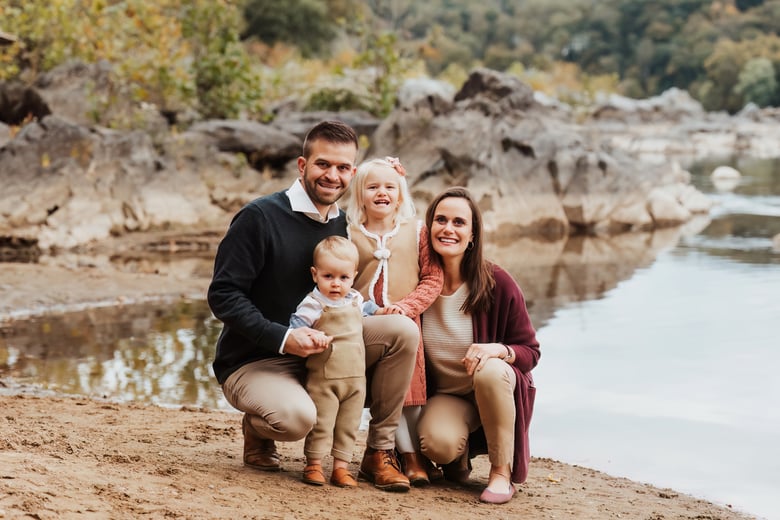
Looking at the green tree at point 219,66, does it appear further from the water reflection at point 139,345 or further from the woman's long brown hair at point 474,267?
the woman's long brown hair at point 474,267

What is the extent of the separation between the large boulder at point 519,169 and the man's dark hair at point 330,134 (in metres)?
12.8

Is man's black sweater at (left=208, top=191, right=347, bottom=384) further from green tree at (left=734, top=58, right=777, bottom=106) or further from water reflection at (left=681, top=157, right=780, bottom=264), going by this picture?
green tree at (left=734, top=58, right=777, bottom=106)

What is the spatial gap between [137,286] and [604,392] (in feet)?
18.2

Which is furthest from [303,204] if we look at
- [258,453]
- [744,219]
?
[744,219]

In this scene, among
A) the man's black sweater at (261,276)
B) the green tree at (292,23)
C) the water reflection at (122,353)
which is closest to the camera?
the man's black sweater at (261,276)

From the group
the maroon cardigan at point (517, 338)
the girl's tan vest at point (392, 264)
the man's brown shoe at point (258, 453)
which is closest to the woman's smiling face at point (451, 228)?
the girl's tan vest at point (392, 264)

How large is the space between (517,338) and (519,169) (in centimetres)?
1364

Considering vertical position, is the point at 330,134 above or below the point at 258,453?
above

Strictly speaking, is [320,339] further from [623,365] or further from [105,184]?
[105,184]

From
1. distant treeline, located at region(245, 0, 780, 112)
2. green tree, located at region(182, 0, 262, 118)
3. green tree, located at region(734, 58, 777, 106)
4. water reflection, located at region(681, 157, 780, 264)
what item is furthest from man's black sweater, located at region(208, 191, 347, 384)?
green tree, located at region(734, 58, 777, 106)

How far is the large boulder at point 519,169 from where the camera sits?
58.1 feet

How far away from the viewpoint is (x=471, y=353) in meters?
4.52

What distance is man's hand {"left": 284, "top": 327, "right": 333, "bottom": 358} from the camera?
425 centimetres

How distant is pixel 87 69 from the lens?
17.9 m
